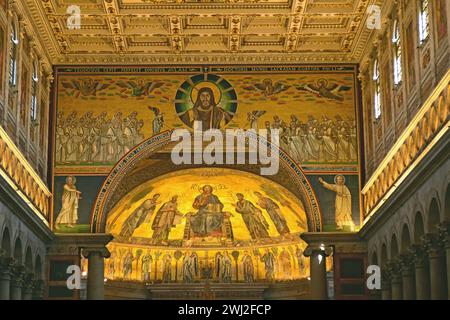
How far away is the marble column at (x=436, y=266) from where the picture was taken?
26500 mm

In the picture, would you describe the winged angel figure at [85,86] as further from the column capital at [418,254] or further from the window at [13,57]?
the column capital at [418,254]

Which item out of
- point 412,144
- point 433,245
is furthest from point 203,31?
point 433,245

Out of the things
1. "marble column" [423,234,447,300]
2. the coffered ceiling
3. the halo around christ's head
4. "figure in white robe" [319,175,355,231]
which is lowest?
"marble column" [423,234,447,300]

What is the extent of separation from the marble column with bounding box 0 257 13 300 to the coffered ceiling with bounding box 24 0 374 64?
8399 millimetres

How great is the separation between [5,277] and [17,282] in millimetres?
2085

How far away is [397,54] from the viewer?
32188mm

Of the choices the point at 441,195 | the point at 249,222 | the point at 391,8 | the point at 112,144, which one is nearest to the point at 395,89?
the point at 391,8

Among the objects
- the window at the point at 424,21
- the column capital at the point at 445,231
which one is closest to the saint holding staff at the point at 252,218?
the window at the point at 424,21

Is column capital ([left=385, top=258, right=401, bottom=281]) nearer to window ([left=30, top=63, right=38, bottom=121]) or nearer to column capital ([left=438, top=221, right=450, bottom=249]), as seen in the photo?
column capital ([left=438, top=221, right=450, bottom=249])

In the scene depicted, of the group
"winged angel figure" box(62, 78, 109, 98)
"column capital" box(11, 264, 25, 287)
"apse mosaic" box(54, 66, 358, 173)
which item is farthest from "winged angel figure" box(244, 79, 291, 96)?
"column capital" box(11, 264, 25, 287)

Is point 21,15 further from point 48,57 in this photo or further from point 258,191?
point 258,191

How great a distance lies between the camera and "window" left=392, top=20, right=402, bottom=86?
31422mm

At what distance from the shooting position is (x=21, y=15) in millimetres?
32781

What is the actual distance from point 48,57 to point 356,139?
1170 centimetres
